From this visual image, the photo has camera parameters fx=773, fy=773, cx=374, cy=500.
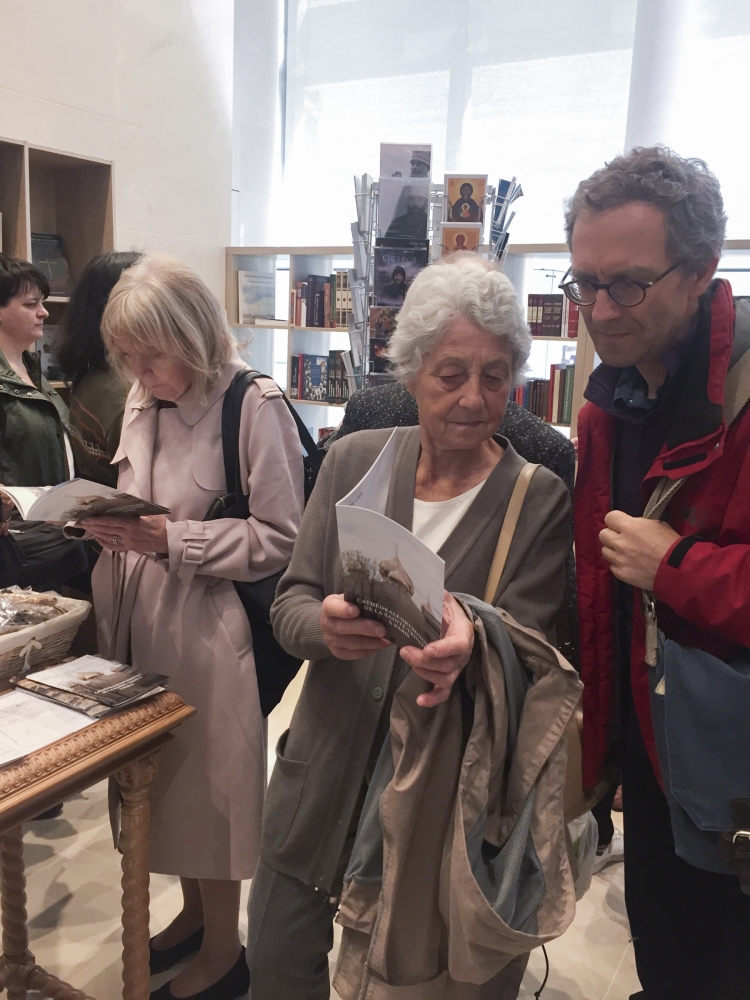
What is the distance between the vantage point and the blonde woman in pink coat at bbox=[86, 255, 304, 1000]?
1.63 meters

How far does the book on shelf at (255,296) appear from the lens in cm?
570

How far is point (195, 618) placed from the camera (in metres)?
1.72

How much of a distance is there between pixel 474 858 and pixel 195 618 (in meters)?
0.86

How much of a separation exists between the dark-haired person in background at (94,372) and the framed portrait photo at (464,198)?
130 cm

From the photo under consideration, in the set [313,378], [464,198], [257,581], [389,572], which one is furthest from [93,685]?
[313,378]

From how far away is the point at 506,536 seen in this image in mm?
1231

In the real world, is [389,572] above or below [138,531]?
above

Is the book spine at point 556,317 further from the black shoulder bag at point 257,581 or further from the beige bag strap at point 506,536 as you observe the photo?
the beige bag strap at point 506,536

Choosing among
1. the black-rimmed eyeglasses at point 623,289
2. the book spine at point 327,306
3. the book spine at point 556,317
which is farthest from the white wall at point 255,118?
the black-rimmed eyeglasses at point 623,289

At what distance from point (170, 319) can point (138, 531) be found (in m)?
0.45

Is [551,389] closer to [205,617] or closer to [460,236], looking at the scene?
[460,236]

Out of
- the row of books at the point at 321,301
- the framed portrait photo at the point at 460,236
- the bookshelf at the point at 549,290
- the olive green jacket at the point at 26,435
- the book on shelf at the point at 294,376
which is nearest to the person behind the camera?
the olive green jacket at the point at 26,435

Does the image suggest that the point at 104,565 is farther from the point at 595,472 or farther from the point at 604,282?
the point at 604,282

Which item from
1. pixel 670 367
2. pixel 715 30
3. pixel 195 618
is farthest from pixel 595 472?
pixel 715 30
